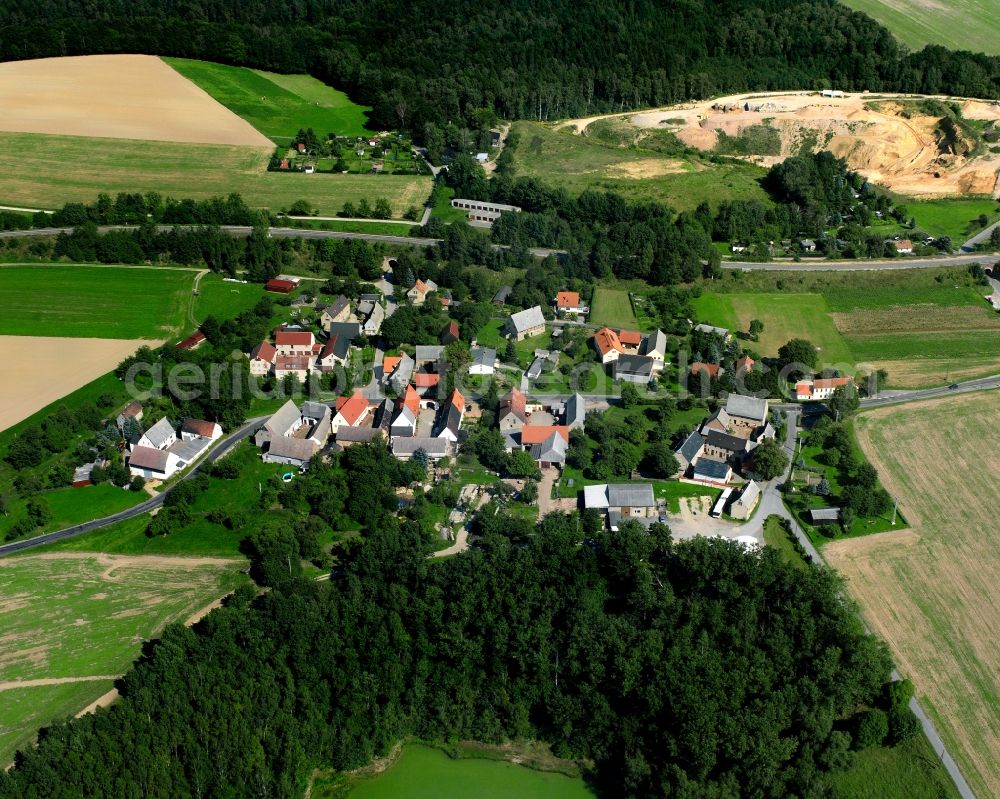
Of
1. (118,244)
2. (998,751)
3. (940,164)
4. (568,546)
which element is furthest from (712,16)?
(998,751)

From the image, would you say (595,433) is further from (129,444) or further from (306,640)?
(129,444)

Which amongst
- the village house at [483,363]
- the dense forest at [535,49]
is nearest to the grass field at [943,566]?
the village house at [483,363]

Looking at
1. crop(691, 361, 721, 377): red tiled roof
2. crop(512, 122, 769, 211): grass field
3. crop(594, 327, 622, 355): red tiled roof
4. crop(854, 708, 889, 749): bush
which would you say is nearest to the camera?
crop(854, 708, 889, 749): bush

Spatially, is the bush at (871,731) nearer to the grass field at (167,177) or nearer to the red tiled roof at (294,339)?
the red tiled roof at (294,339)

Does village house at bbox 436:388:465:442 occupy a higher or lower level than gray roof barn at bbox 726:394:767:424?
lower

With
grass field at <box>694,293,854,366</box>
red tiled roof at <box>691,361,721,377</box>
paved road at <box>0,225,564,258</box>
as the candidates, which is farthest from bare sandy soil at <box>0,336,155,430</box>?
grass field at <box>694,293,854,366</box>

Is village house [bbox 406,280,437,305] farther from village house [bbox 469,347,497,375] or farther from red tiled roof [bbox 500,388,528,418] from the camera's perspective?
red tiled roof [bbox 500,388,528,418]
